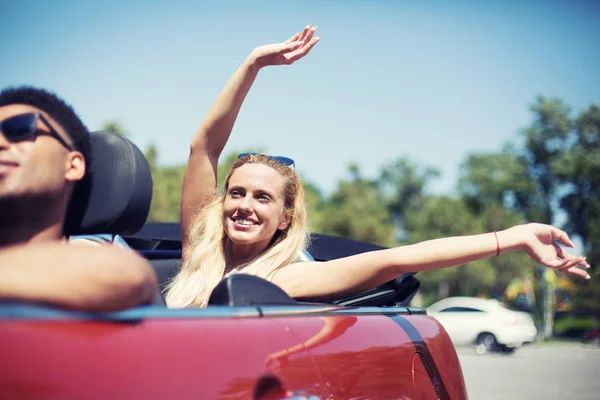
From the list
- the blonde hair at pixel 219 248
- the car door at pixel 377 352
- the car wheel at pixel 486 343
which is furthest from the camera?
the car wheel at pixel 486 343

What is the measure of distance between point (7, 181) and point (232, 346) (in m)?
0.60

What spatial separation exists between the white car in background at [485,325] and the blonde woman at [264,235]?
18.0 meters

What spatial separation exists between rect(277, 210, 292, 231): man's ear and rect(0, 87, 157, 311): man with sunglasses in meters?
1.29

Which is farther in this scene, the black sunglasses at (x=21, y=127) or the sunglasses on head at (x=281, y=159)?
the sunglasses on head at (x=281, y=159)

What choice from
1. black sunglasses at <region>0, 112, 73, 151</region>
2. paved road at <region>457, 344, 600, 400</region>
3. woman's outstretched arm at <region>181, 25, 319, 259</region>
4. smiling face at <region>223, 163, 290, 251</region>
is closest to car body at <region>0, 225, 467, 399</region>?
black sunglasses at <region>0, 112, 73, 151</region>

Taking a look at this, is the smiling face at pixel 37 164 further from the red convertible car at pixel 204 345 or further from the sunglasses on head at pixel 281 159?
the sunglasses on head at pixel 281 159

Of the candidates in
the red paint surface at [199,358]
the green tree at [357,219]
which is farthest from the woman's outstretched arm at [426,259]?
the green tree at [357,219]

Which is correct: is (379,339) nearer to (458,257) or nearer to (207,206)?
(458,257)

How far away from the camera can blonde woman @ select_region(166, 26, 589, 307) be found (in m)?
2.17

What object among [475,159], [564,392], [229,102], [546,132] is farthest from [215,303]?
[475,159]

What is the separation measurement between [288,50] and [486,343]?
19.0 meters

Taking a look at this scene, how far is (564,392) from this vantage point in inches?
358

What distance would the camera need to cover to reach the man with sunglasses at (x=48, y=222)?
116 centimetres

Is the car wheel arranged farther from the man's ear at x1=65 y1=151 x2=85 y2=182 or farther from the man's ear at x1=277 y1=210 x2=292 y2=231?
the man's ear at x1=65 y1=151 x2=85 y2=182
